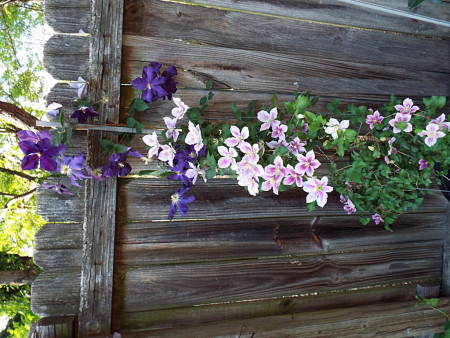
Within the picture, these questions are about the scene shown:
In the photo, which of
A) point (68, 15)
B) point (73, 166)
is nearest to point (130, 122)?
point (73, 166)

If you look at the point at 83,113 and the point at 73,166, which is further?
the point at 83,113

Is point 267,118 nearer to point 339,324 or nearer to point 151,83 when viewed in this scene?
point 151,83

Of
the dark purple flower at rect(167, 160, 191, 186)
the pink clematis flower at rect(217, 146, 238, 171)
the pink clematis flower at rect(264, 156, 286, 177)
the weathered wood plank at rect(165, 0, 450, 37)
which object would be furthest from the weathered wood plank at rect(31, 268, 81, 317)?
the weathered wood plank at rect(165, 0, 450, 37)

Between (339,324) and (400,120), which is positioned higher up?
(400,120)

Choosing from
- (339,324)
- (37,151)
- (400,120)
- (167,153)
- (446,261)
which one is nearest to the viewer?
(37,151)

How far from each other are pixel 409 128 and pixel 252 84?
730mm

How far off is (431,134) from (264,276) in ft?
3.28

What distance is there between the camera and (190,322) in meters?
1.68

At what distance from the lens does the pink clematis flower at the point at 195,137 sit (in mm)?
1235

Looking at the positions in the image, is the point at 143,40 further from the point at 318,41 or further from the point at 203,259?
the point at 203,259

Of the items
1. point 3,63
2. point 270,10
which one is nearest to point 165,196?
point 270,10

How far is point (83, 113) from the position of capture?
1.38m

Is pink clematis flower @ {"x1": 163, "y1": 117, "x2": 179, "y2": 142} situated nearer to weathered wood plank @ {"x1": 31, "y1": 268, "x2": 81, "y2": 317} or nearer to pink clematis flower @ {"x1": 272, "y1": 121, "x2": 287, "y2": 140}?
pink clematis flower @ {"x1": 272, "y1": 121, "x2": 287, "y2": 140}

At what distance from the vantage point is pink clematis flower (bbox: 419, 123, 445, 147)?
1356 millimetres
